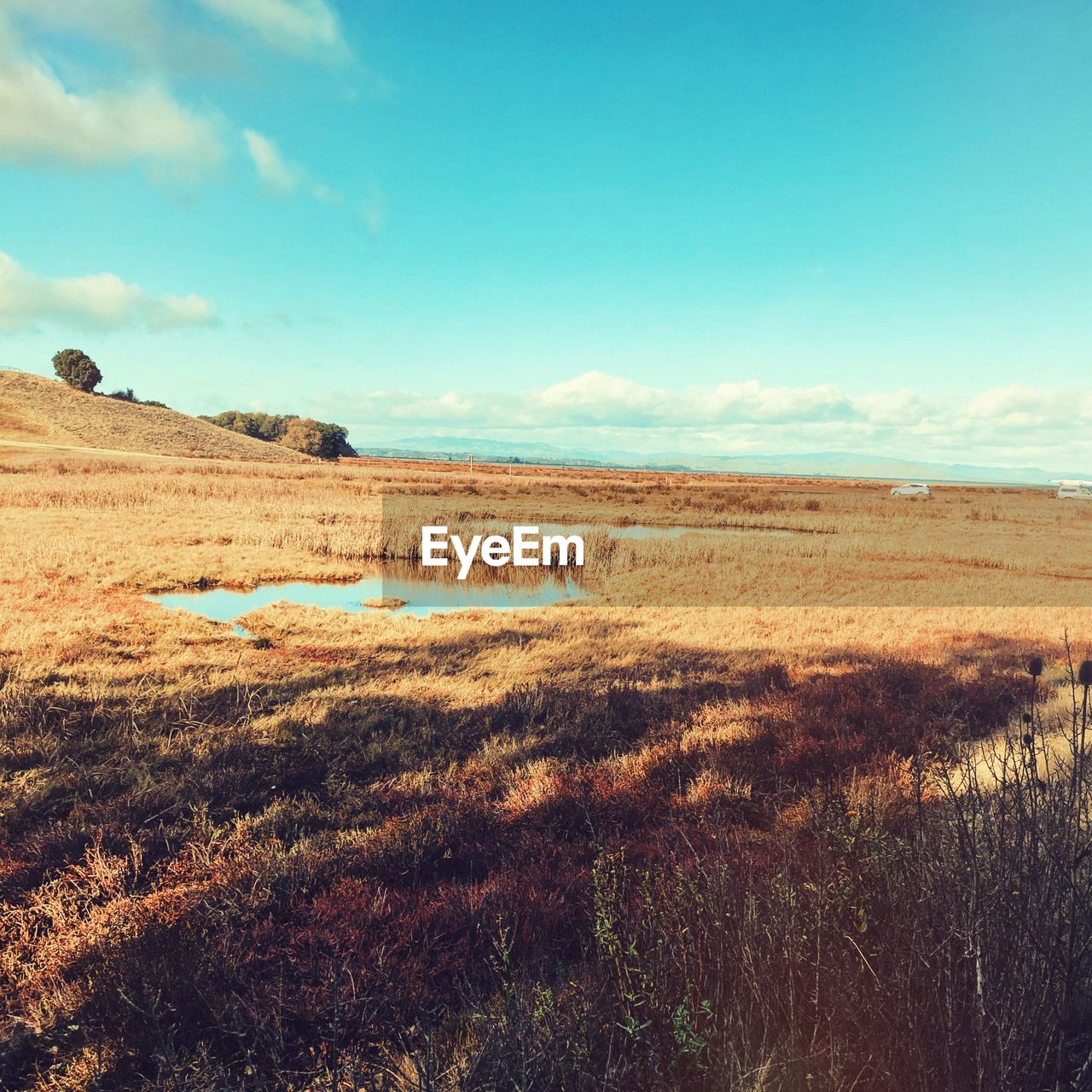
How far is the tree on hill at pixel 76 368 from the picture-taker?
10544 centimetres

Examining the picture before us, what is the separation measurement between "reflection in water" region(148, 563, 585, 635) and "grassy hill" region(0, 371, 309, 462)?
71.6 m

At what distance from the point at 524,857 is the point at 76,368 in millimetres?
129860

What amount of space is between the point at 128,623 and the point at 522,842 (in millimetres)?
10215

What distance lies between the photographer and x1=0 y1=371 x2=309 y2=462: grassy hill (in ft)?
267

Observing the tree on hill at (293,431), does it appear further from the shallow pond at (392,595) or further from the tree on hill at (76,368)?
the shallow pond at (392,595)

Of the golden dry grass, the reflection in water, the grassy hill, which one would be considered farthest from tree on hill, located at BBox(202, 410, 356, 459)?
the reflection in water

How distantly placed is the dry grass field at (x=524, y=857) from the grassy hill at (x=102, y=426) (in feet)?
267

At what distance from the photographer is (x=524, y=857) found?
4926 millimetres

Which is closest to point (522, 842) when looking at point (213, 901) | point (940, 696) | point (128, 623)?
point (213, 901)

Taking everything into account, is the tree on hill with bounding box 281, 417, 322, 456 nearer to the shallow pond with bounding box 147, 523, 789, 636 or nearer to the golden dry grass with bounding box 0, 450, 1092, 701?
the golden dry grass with bounding box 0, 450, 1092, 701

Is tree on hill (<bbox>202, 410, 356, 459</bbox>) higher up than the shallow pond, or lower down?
higher up

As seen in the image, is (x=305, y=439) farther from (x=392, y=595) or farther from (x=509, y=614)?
(x=509, y=614)

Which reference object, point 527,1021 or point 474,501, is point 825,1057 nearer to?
point 527,1021

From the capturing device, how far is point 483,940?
399cm
